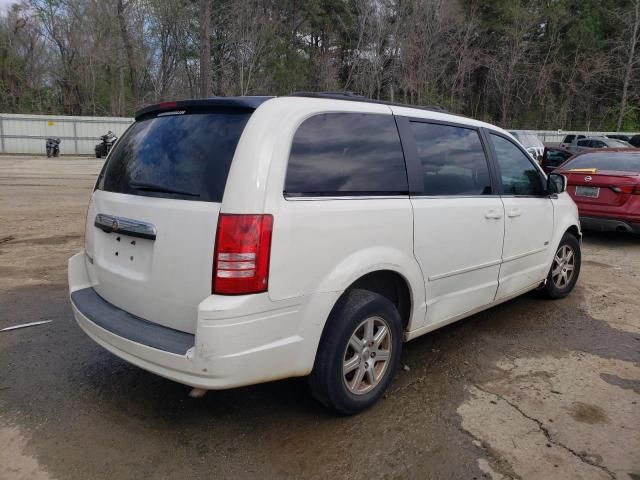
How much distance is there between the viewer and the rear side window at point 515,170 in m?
4.24

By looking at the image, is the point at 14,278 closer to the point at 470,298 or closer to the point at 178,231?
the point at 178,231

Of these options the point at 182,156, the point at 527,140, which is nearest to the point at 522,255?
the point at 182,156

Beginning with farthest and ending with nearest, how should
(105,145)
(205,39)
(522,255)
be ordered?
(105,145) → (205,39) → (522,255)

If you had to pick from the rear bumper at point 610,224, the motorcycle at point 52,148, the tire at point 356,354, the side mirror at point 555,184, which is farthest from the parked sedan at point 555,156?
the motorcycle at point 52,148

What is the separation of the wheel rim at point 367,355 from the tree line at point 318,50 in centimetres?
2928

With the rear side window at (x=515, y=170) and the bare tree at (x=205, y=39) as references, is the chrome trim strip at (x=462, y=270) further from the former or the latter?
the bare tree at (x=205, y=39)

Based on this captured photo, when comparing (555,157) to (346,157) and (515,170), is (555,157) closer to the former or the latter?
(515,170)

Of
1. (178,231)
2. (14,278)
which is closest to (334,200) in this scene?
(178,231)

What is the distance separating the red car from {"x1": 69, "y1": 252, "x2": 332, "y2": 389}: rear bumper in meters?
6.68

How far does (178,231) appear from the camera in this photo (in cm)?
261

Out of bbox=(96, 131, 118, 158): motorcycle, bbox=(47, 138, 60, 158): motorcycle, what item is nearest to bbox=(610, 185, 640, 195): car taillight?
bbox=(96, 131, 118, 158): motorcycle

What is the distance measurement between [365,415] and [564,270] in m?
3.27

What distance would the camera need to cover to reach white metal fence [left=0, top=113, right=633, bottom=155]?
2827cm

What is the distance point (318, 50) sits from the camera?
124 feet
